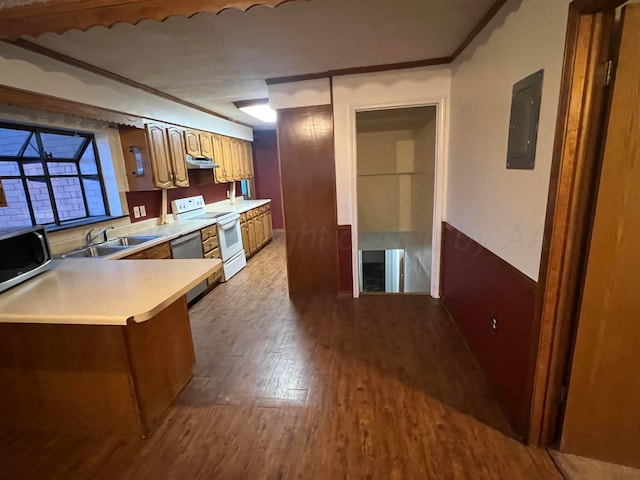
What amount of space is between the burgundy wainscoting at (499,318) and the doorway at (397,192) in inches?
57.7

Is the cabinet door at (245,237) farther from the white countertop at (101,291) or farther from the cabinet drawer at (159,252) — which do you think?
the white countertop at (101,291)

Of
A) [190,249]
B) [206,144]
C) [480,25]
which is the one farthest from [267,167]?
[480,25]

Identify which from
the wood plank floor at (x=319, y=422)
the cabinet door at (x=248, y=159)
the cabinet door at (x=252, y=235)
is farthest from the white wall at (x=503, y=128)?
the cabinet door at (x=248, y=159)

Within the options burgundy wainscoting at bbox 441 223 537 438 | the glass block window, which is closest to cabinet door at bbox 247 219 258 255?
the glass block window

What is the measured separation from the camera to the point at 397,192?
5320mm

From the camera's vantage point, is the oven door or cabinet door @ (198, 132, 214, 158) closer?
the oven door

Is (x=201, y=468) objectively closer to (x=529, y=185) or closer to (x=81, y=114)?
(x=529, y=185)

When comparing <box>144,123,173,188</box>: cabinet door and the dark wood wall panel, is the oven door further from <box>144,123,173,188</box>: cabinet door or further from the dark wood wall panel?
the dark wood wall panel

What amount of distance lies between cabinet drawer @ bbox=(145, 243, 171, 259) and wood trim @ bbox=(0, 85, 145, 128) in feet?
4.09

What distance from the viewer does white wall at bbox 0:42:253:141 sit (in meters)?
2.08

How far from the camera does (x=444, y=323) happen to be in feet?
9.42

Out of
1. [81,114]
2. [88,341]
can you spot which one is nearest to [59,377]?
[88,341]

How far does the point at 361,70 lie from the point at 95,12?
2186 mm

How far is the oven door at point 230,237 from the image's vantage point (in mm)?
4225
